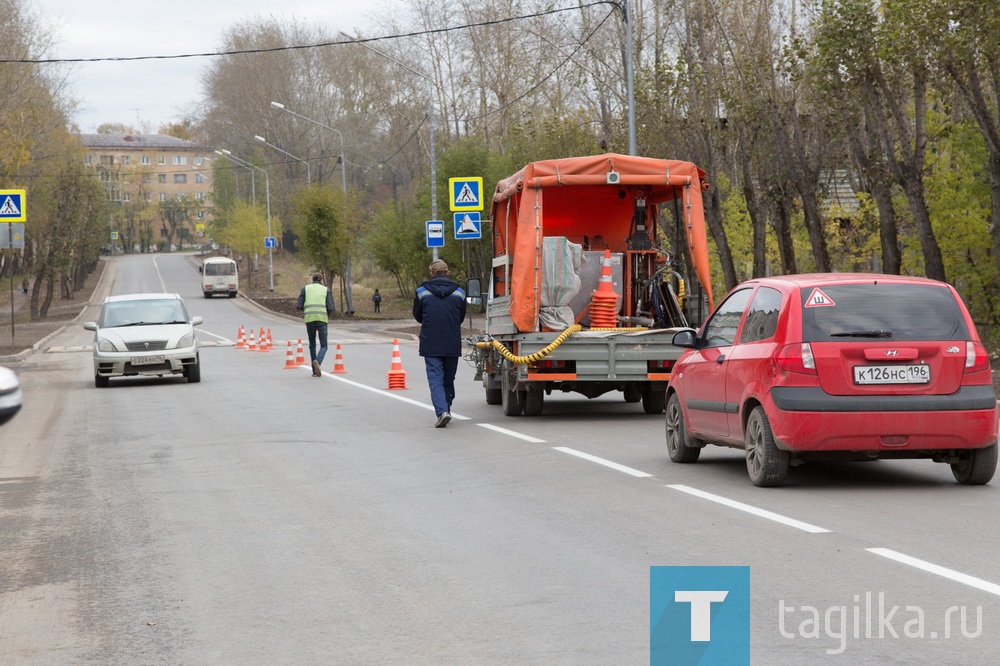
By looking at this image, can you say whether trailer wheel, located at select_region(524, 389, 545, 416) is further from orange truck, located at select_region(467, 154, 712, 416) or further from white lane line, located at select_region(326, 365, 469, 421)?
white lane line, located at select_region(326, 365, 469, 421)

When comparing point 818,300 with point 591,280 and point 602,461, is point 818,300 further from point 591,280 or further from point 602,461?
point 591,280

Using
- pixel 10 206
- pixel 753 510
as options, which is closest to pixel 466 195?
pixel 10 206

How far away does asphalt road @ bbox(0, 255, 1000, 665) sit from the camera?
5.65 m

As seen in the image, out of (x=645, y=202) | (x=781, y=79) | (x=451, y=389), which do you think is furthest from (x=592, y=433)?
(x=781, y=79)

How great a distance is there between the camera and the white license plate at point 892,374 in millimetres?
9453

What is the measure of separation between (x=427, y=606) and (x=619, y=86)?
3833cm

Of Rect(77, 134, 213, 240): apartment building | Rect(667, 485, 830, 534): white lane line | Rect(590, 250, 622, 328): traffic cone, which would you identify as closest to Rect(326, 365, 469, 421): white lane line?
Rect(590, 250, 622, 328): traffic cone

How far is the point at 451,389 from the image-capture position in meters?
15.7

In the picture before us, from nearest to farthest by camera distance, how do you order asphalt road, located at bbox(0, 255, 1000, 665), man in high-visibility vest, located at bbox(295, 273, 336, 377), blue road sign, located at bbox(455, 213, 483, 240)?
asphalt road, located at bbox(0, 255, 1000, 665), man in high-visibility vest, located at bbox(295, 273, 336, 377), blue road sign, located at bbox(455, 213, 483, 240)

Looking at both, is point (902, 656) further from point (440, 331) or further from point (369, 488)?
point (440, 331)

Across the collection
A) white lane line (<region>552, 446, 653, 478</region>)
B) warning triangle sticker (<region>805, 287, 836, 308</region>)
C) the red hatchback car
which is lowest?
white lane line (<region>552, 446, 653, 478</region>)

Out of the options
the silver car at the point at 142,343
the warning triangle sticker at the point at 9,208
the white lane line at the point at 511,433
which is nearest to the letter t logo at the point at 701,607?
the white lane line at the point at 511,433

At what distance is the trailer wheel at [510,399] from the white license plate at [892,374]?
7.02 metres

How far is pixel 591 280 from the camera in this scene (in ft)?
55.2
